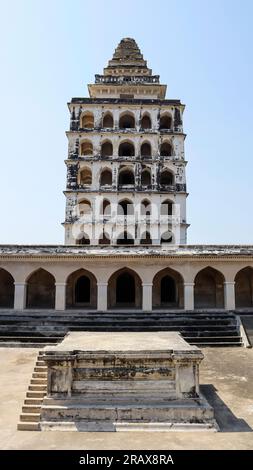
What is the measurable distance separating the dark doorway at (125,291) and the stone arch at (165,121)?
12.3m

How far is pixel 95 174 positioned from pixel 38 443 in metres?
22.2

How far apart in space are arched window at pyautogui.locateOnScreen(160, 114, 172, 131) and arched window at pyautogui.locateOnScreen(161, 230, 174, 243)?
340 inches

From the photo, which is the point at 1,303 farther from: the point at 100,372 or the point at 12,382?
the point at 100,372

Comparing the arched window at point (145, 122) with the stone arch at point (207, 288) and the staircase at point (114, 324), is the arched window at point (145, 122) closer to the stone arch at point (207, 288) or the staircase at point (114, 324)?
the stone arch at point (207, 288)

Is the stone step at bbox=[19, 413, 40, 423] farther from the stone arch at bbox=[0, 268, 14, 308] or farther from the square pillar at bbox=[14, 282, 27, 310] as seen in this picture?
the stone arch at bbox=[0, 268, 14, 308]

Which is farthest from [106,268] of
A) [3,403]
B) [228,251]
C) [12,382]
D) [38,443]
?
[38,443]

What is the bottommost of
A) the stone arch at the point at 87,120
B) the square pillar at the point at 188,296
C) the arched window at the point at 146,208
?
the square pillar at the point at 188,296

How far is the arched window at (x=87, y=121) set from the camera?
97.7 feet

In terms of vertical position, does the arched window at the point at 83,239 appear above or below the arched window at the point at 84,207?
below

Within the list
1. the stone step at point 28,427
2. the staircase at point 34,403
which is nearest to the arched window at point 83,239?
the staircase at point 34,403

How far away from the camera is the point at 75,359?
27.5 ft

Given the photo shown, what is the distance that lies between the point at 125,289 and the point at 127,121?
45.1 feet

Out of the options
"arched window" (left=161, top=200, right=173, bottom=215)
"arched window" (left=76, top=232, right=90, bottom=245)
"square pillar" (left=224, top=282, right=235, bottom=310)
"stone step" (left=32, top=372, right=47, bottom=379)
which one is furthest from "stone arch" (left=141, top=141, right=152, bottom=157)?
"stone step" (left=32, top=372, right=47, bottom=379)

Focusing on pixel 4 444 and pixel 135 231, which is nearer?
pixel 4 444
